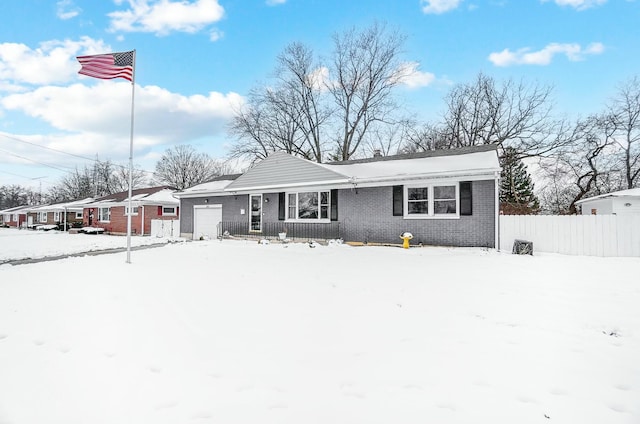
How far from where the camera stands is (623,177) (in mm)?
22859

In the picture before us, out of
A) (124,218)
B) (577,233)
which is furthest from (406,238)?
(124,218)

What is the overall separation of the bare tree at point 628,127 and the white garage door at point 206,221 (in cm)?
2670

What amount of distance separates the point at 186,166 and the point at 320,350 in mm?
46713

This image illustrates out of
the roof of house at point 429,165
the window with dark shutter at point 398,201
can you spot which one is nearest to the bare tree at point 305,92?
the roof of house at point 429,165

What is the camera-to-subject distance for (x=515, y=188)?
25.5m

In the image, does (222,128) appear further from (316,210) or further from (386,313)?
(386,313)

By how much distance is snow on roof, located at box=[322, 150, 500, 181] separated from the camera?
11.1 m

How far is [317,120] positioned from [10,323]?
28219 millimetres

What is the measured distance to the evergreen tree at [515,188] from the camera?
2216 centimetres

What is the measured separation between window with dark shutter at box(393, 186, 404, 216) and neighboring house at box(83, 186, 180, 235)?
17973 millimetres


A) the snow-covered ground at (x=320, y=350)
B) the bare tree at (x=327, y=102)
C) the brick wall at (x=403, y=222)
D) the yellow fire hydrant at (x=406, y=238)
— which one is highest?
the bare tree at (x=327, y=102)

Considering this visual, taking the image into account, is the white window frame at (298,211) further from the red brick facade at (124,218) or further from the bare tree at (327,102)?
the red brick facade at (124,218)

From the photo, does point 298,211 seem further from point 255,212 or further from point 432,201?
point 432,201

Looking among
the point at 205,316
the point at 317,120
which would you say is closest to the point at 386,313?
the point at 205,316
